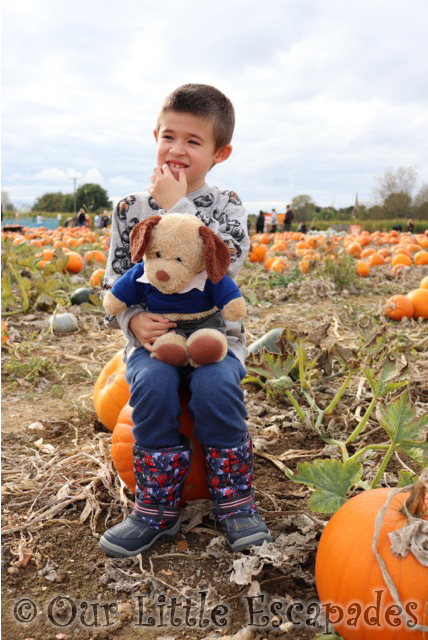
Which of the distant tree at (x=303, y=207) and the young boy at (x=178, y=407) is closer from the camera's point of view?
the young boy at (x=178, y=407)

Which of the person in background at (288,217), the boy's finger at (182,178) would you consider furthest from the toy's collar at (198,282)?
the person in background at (288,217)

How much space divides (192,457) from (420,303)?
372cm

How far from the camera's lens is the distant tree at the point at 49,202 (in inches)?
2384

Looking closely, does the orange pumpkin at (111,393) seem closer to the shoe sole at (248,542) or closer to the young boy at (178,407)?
the young boy at (178,407)

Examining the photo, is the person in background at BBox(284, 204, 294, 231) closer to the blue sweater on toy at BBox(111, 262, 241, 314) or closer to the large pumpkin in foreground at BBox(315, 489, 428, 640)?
the blue sweater on toy at BBox(111, 262, 241, 314)

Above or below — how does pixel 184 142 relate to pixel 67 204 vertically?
below

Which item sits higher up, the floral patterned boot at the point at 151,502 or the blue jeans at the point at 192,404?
the blue jeans at the point at 192,404

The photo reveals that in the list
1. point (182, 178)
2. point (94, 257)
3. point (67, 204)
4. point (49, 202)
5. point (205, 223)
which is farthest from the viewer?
point (49, 202)

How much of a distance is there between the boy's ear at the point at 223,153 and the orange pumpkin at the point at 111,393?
1.13 meters

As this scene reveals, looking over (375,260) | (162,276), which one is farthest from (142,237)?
(375,260)

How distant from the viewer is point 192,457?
233 centimetres

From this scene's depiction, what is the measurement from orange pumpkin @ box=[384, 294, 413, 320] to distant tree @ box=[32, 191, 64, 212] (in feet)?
192

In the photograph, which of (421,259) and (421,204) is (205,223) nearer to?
(421,259)

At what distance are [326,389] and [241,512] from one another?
5.14 ft
